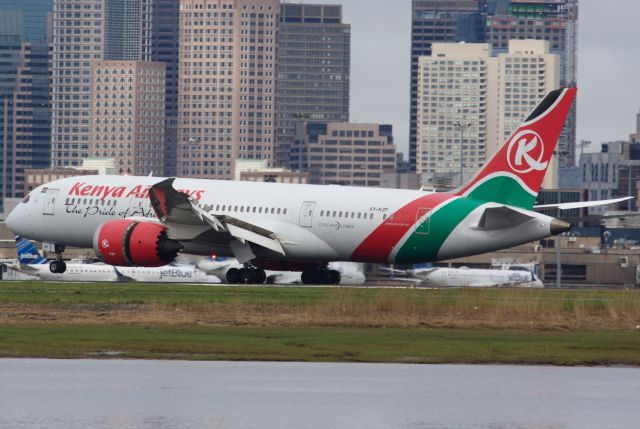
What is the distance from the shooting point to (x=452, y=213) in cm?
6631

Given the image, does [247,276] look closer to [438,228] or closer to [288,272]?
[438,228]

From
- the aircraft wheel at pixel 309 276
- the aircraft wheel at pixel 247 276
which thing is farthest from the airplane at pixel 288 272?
the aircraft wheel at pixel 247 276

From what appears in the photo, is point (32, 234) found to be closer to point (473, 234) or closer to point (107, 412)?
point (473, 234)

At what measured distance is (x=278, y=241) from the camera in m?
68.1

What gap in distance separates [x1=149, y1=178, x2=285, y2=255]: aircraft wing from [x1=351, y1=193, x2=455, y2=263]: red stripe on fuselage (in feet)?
12.5

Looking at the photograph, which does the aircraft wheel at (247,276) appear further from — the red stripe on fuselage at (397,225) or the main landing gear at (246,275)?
the red stripe on fuselage at (397,225)

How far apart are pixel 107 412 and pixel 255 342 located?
38.4ft

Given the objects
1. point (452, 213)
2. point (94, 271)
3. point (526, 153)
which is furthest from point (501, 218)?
point (94, 271)

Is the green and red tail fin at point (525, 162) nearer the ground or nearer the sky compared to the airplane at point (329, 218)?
nearer the sky

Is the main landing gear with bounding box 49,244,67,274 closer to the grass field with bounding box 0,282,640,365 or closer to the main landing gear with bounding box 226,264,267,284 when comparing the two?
the main landing gear with bounding box 226,264,267,284

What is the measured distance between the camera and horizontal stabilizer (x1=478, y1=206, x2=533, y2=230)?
65.6m

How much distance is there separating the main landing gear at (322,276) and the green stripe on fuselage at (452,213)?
4.06m

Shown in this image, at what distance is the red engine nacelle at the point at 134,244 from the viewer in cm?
6606

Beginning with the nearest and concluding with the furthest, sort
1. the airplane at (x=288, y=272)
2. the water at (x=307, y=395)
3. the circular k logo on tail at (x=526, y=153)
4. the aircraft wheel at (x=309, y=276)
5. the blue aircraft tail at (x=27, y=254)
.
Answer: the water at (x=307, y=395), the circular k logo on tail at (x=526, y=153), the aircraft wheel at (x=309, y=276), the airplane at (x=288, y=272), the blue aircraft tail at (x=27, y=254)
